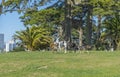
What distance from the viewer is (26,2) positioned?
3591 centimetres

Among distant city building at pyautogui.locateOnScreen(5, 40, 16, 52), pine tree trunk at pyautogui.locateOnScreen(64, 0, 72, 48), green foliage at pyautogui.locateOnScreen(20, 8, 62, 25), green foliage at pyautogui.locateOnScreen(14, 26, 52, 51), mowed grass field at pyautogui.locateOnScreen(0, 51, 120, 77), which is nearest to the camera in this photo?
mowed grass field at pyautogui.locateOnScreen(0, 51, 120, 77)

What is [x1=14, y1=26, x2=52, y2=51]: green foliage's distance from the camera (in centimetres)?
3744

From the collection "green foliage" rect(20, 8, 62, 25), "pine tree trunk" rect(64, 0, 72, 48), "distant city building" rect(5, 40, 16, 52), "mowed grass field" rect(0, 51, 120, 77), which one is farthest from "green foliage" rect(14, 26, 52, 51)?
"mowed grass field" rect(0, 51, 120, 77)

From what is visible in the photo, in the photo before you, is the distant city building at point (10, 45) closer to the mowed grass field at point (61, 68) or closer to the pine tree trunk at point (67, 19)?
the pine tree trunk at point (67, 19)

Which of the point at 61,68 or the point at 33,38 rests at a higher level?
the point at 33,38

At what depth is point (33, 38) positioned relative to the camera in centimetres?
3738

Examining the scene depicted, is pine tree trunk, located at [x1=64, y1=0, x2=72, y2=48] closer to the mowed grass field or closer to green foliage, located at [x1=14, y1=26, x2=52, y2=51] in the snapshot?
green foliage, located at [x1=14, y1=26, x2=52, y2=51]

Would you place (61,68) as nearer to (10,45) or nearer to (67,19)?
(67,19)

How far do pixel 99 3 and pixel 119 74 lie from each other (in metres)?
25.9

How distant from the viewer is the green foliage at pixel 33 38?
37438 mm

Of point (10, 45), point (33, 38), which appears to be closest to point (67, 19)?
point (33, 38)

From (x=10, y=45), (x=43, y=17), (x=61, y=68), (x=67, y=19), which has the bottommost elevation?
(x=61, y=68)

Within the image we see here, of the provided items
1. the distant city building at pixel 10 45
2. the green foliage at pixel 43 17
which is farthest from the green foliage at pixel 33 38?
the green foliage at pixel 43 17

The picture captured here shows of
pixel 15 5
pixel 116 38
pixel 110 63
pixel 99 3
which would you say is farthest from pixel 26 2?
pixel 110 63
